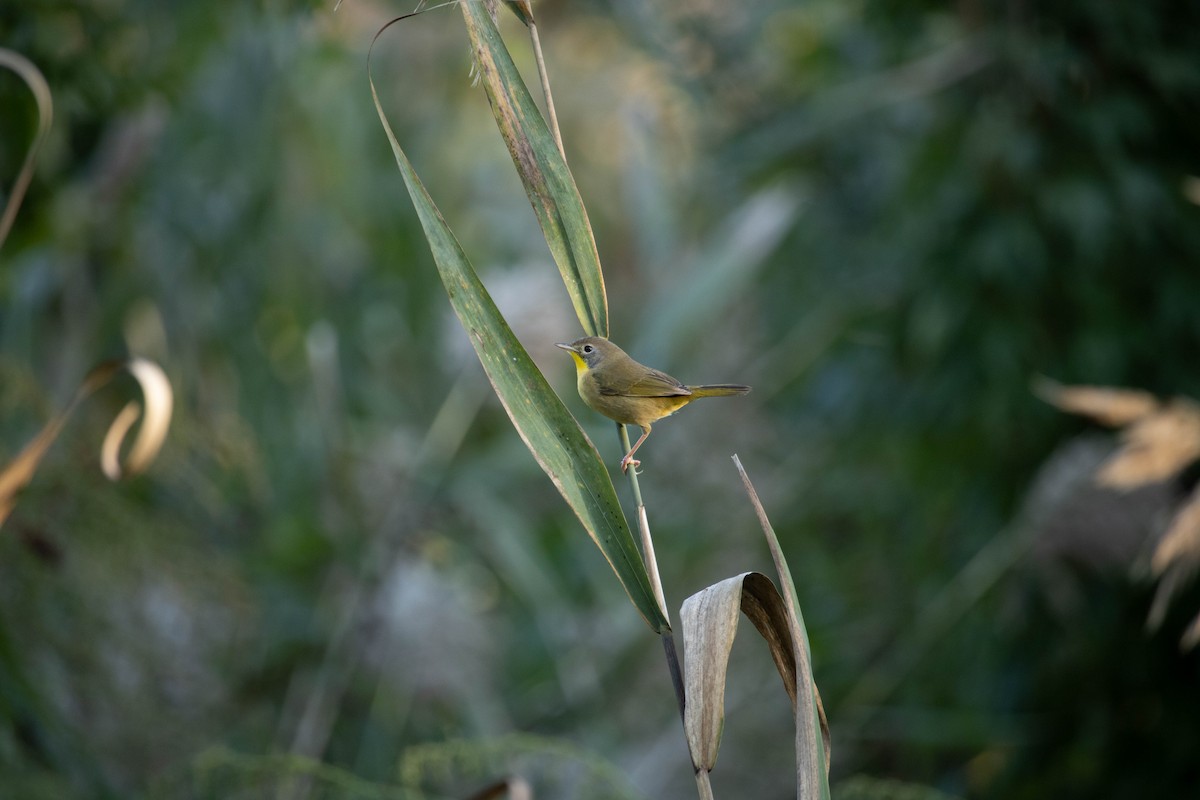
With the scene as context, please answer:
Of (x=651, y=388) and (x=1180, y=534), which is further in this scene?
(x=1180, y=534)

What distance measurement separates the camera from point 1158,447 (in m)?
1.79

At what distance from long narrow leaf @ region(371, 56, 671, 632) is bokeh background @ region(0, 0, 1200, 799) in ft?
4.07

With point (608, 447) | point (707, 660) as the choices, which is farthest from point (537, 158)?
point (608, 447)

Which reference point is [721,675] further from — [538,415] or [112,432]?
[112,432]

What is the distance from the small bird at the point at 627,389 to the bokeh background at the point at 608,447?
3.66 feet

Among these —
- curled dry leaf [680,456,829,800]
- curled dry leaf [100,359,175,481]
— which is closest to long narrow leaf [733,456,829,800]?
curled dry leaf [680,456,829,800]

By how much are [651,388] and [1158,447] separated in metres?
1.10

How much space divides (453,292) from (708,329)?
3.16 meters

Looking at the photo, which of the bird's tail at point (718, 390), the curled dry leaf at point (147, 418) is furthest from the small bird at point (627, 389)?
the curled dry leaf at point (147, 418)

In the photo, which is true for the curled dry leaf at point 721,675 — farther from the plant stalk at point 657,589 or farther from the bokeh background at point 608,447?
the bokeh background at point 608,447

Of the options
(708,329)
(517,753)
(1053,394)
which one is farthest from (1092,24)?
(517,753)

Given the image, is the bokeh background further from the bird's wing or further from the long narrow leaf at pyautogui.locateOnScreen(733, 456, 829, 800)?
the long narrow leaf at pyautogui.locateOnScreen(733, 456, 829, 800)

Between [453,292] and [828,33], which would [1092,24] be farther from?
[453,292]

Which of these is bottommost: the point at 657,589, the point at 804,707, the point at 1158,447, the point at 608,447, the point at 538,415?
the point at 608,447
